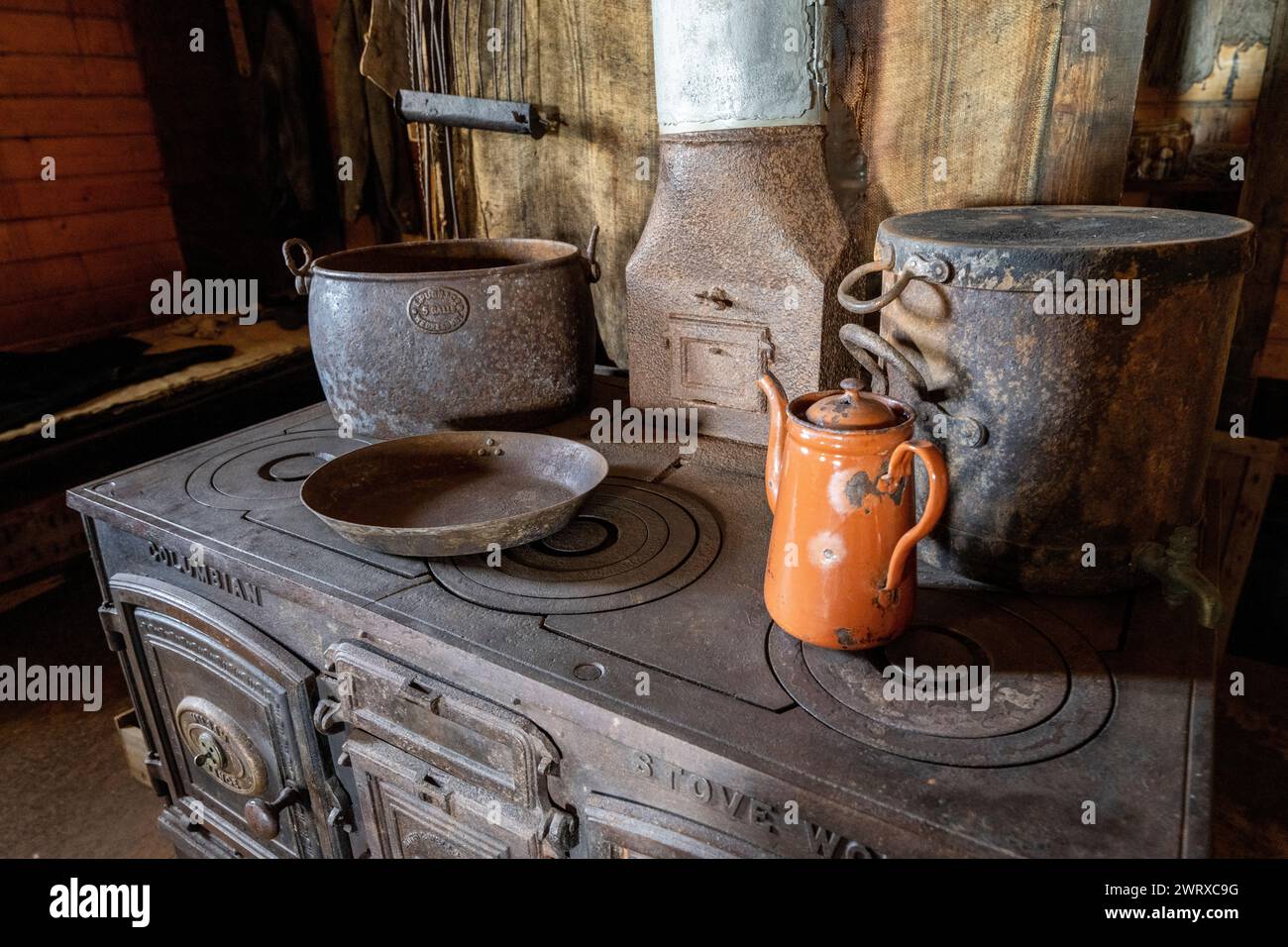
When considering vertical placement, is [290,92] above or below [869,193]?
above

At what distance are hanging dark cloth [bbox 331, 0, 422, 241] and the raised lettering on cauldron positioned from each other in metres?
2.08

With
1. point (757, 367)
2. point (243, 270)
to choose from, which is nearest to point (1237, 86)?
point (757, 367)

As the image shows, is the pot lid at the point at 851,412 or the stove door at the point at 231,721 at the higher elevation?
the pot lid at the point at 851,412

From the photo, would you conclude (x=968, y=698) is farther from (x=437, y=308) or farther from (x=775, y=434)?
(x=437, y=308)

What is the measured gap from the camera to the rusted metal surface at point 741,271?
1.52 metres

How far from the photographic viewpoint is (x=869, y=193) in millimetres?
1769

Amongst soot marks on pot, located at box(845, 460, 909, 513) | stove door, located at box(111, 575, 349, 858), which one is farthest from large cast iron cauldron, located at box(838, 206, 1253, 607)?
stove door, located at box(111, 575, 349, 858)

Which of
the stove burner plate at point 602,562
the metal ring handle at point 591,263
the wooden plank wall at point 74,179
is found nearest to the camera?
the stove burner plate at point 602,562

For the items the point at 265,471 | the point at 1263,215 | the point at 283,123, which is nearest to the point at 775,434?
the point at 265,471

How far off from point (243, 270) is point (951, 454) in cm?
361

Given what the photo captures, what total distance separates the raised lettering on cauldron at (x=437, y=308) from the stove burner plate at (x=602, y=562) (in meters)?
0.44

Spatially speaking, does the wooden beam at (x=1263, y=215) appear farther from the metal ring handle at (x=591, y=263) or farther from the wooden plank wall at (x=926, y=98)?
the metal ring handle at (x=591, y=263)

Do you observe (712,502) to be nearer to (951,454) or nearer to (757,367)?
(757,367)

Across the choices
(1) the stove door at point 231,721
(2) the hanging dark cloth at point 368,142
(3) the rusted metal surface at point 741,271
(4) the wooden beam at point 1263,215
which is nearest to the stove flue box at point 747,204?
(3) the rusted metal surface at point 741,271
